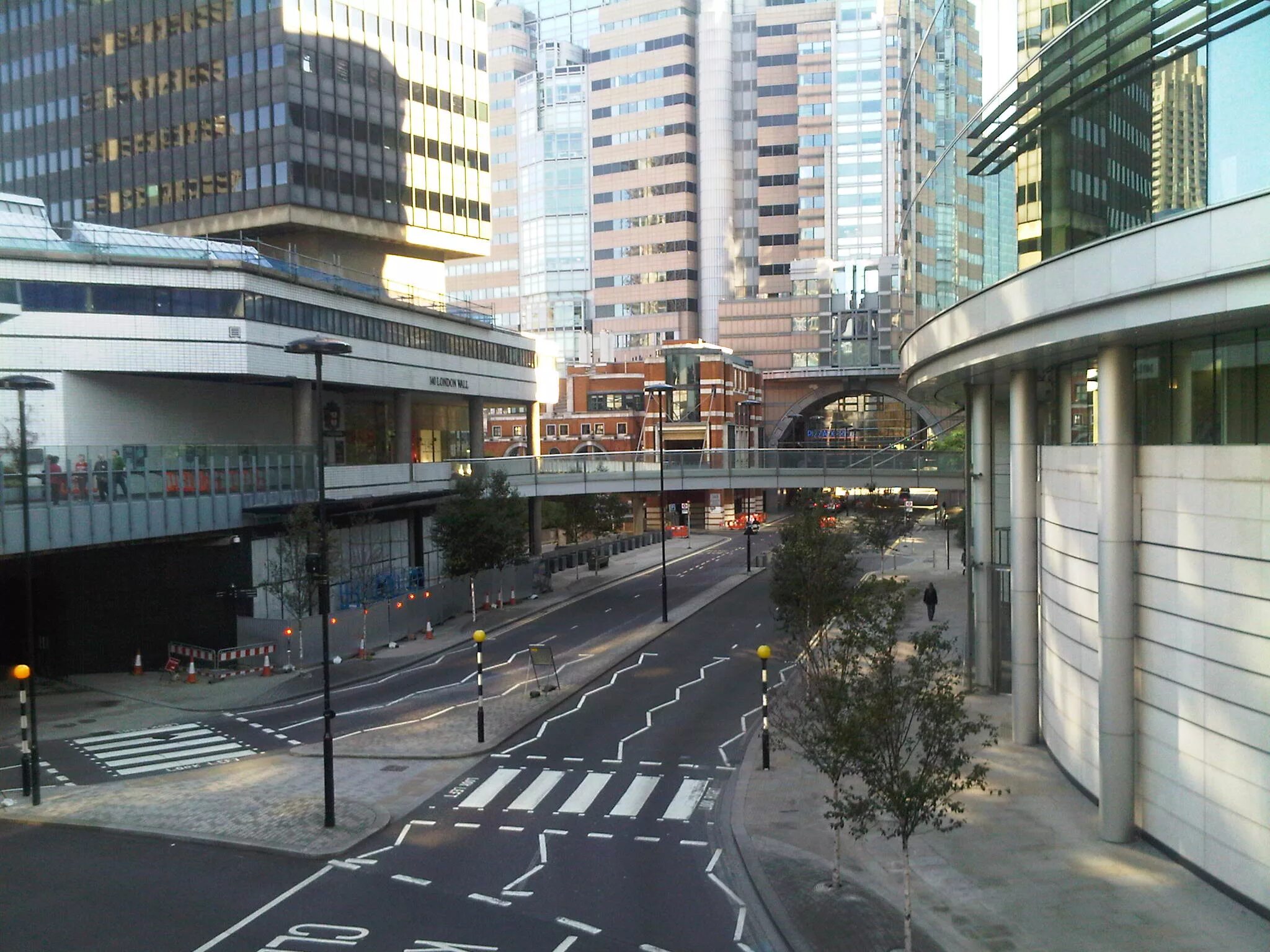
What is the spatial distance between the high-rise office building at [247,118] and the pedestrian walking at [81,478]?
91.9ft

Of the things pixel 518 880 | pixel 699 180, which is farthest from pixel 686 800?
pixel 699 180

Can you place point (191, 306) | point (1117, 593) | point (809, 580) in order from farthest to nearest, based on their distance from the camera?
point (191, 306) < point (809, 580) < point (1117, 593)

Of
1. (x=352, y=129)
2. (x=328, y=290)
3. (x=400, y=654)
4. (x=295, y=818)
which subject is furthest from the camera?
(x=352, y=129)

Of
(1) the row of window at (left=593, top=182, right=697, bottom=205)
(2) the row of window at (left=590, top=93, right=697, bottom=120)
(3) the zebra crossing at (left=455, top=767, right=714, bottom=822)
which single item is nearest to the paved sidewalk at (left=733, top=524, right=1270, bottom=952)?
(3) the zebra crossing at (left=455, top=767, right=714, bottom=822)

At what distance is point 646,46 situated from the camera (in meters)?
A: 135

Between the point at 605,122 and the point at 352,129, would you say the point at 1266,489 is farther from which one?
the point at 605,122

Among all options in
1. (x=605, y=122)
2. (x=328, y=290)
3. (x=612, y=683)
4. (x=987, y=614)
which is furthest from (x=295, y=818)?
(x=605, y=122)

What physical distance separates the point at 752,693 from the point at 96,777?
17.2 meters

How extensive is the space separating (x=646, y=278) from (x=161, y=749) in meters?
113

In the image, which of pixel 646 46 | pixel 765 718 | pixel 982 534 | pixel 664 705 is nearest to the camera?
pixel 765 718

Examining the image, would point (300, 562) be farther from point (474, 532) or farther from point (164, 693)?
point (474, 532)

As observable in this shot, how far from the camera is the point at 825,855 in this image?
17750 mm

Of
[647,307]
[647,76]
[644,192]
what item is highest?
[647,76]

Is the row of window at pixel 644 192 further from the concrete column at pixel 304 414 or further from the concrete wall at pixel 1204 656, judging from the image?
the concrete wall at pixel 1204 656
